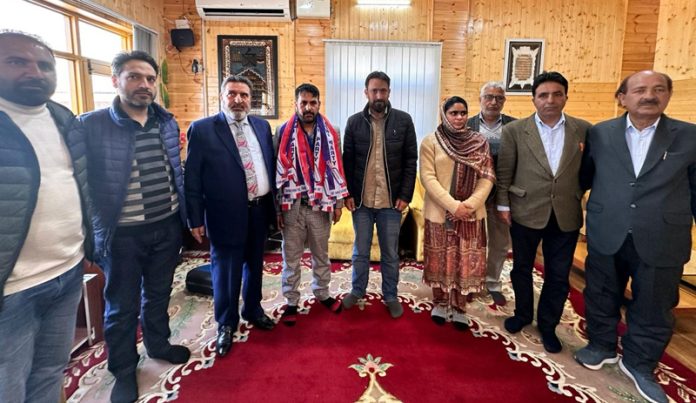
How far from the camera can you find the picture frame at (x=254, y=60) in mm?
5102

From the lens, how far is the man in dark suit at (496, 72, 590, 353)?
6.96ft

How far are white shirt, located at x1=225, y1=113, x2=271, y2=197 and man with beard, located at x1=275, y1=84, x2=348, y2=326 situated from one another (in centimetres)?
9

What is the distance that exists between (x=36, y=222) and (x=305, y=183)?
141 centimetres

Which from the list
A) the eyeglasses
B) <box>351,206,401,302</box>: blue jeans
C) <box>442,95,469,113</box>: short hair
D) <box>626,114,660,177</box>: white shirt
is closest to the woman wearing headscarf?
<box>442,95,469,113</box>: short hair

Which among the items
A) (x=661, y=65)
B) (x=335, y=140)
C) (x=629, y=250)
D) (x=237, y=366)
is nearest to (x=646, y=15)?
(x=661, y=65)

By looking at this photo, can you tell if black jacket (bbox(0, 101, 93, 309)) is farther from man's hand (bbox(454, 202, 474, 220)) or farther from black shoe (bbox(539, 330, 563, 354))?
black shoe (bbox(539, 330, 563, 354))

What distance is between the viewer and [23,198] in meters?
1.19

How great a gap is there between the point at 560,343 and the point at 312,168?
6.23 ft

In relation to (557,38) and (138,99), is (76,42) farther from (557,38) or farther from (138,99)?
(557,38)

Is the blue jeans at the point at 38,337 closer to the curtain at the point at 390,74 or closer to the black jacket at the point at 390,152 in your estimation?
the black jacket at the point at 390,152

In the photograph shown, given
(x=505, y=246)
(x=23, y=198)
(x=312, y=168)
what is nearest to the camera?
(x=23, y=198)

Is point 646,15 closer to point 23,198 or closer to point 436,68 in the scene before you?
point 436,68

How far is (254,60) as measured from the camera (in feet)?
16.8

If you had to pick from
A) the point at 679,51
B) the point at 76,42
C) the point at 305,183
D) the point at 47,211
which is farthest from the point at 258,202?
the point at 679,51
